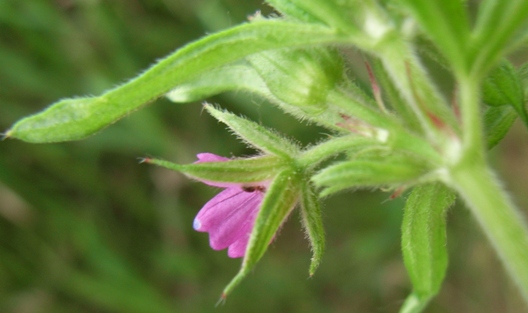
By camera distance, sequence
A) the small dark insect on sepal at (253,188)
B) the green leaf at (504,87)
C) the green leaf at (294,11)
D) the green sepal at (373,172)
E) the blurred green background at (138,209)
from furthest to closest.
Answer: the blurred green background at (138,209) < the small dark insect on sepal at (253,188) < the green leaf at (504,87) < the green leaf at (294,11) < the green sepal at (373,172)

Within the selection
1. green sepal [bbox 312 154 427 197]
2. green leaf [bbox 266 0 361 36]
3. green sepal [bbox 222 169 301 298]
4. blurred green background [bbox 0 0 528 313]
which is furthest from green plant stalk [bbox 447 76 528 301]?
blurred green background [bbox 0 0 528 313]

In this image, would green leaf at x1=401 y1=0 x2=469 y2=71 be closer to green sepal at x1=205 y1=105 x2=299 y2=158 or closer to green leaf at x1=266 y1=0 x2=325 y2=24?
green leaf at x1=266 y1=0 x2=325 y2=24

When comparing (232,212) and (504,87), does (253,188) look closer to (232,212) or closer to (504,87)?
(232,212)

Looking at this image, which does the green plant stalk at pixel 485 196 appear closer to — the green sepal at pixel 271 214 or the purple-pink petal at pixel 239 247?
the green sepal at pixel 271 214

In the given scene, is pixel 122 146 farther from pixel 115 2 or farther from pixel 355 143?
pixel 355 143

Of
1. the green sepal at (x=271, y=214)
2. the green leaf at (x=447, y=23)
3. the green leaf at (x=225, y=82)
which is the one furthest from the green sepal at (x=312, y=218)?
the green leaf at (x=447, y=23)

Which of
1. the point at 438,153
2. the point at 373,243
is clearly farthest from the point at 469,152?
the point at 373,243
